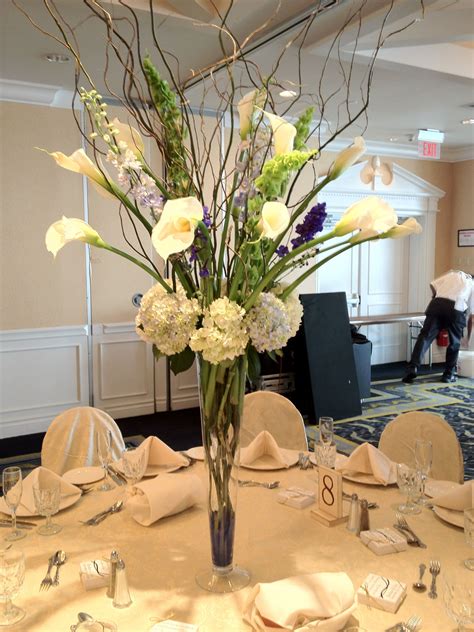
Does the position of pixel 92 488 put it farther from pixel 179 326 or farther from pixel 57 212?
pixel 57 212

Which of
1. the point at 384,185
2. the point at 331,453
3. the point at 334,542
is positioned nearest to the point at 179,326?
the point at 334,542

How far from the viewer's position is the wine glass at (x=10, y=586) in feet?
4.34

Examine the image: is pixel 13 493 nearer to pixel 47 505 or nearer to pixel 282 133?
pixel 47 505

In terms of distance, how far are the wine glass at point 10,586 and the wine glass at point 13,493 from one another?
1.21ft

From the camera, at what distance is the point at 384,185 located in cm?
789

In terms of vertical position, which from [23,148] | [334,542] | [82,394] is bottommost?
[82,394]

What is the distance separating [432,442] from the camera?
8.05 feet

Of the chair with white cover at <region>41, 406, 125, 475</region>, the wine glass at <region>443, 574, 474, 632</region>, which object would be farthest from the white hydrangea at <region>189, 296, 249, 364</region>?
the chair with white cover at <region>41, 406, 125, 475</region>

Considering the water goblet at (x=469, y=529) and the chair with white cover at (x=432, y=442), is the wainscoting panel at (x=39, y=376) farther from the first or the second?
the water goblet at (x=469, y=529)

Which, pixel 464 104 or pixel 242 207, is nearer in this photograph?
pixel 242 207

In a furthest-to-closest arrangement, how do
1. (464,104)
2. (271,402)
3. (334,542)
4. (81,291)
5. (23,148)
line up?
(464,104) → (81,291) → (23,148) → (271,402) → (334,542)

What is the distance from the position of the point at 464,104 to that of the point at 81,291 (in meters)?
3.93

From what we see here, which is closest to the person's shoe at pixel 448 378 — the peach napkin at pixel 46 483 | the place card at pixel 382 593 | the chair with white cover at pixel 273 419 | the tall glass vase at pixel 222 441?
the chair with white cover at pixel 273 419

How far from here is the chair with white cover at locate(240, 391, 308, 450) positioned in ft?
9.10
